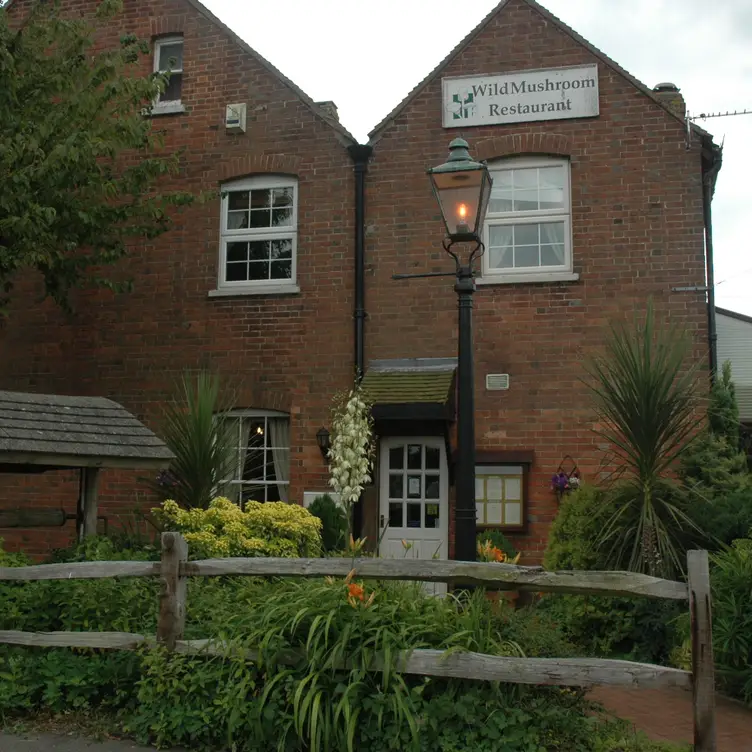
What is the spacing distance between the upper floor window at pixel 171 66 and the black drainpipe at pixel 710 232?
276 inches

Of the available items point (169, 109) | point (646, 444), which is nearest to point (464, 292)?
point (646, 444)

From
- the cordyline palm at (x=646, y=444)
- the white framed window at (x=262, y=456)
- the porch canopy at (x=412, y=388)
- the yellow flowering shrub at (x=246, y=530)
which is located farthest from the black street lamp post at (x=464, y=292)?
the white framed window at (x=262, y=456)

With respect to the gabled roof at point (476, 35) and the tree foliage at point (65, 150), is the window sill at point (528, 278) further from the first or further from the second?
the tree foliage at point (65, 150)

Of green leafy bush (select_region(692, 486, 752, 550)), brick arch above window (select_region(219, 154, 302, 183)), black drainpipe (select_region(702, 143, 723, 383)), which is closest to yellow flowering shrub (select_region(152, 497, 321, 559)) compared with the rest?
green leafy bush (select_region(692, 486, 752, 550))

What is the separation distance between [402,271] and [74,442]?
16.9 ft

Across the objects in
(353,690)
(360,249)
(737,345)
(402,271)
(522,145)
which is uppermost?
(522,145)

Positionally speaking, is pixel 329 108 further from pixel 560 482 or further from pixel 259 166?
pixel 560 482

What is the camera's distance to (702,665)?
4398 mm

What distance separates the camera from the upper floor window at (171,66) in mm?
12047

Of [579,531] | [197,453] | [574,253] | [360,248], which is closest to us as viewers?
[579,531]

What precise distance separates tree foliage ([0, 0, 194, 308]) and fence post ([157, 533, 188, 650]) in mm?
4975

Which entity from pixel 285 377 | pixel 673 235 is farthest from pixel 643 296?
pixel 285 377

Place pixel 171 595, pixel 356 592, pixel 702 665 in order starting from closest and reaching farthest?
pixel 702 665 → pixel 356 592 → pixel 171 595

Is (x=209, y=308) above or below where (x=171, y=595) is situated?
above
